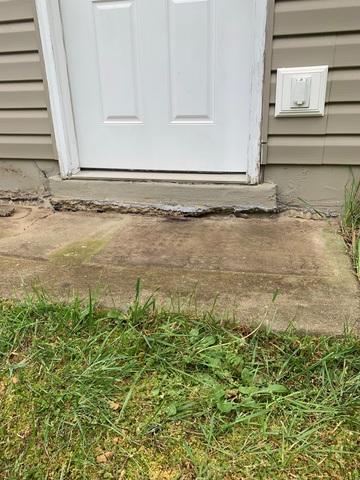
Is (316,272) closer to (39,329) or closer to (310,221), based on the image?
(310,221)

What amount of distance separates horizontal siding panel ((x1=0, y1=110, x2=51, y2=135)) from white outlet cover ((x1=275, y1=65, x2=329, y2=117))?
53.8 inches

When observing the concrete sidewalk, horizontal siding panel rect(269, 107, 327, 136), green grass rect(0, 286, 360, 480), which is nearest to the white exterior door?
horizontal siding panel rect(269, 107, 327, 136)

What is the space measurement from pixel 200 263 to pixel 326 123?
1021 mm

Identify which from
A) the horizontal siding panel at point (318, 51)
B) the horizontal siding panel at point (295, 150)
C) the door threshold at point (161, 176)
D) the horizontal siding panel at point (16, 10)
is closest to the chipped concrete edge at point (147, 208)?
the door threshold at point (161, 176)

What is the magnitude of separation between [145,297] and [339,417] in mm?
770

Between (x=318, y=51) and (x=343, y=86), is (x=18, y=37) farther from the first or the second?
(x=343, y=86)

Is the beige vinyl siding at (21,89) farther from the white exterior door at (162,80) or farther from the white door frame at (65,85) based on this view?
the white exterior door at (162,80)

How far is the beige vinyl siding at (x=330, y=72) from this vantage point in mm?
2043

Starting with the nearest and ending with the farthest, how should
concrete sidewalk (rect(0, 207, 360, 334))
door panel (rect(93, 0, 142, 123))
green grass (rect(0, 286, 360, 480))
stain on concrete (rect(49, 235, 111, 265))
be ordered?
1. green grass (rect(0, 286, 360, 480))
2. concrete sidewalk (rect(0, 207, 360, 334))
3. stain on concrete (rect(49, 235, 111, 265))
4. door panel (rect(93, 0, 142, 123))

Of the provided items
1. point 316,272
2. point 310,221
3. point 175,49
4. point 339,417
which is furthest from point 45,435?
point 175,49

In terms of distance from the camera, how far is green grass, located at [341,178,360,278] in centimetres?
214

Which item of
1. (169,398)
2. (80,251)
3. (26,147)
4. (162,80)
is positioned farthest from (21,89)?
(169,398)

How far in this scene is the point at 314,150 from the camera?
7.47 feet

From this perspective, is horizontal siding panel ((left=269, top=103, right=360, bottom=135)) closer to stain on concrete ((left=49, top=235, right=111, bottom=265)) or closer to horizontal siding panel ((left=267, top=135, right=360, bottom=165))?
horizontal siding panel ((left=267, top=135, right=360, bottom=165))
